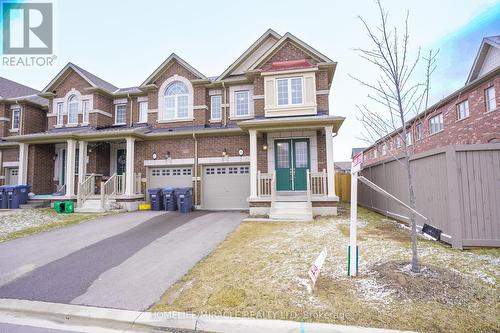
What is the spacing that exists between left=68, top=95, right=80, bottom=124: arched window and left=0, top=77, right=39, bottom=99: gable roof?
240 inches

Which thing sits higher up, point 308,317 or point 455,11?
point 455,11

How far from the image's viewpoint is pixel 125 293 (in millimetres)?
3990

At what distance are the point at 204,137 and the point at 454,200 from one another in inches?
406

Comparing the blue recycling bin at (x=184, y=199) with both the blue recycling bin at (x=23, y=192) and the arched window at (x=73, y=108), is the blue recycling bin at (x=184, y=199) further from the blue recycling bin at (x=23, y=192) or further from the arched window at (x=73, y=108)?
the arched window at (x=73, y=108)

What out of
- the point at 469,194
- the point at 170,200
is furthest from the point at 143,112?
the point at 469,194

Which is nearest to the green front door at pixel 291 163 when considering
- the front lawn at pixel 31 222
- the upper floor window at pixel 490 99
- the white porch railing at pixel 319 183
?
the white porch railing at pixel 319 183

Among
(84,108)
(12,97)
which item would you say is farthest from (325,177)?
(12,97)

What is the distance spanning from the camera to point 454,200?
5.56 m

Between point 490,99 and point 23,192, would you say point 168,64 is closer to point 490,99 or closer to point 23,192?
point 23,192

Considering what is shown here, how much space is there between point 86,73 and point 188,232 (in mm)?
13678

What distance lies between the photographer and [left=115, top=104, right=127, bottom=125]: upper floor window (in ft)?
53.2

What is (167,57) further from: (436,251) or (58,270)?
(436,251)
